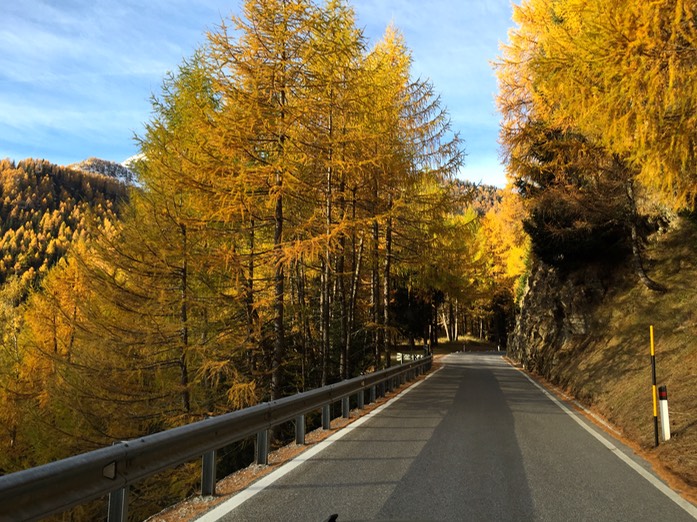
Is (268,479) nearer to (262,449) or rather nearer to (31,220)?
(262,449)

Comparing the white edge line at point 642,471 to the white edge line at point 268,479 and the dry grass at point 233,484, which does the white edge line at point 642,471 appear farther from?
the dry grass at point 233,484

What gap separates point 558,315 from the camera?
69.8ft

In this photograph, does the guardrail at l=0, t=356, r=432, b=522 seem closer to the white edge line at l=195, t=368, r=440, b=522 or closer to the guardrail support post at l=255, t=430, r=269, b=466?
the guardrail support post at l=255, t=430, r=269, b=466

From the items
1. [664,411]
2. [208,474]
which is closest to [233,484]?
[208,474]

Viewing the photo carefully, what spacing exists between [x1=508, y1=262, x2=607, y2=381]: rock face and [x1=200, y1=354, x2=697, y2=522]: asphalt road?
1096 cm

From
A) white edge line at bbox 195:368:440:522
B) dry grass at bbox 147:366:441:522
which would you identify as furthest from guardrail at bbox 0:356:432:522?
white edge line at bbox 195:368:440:522

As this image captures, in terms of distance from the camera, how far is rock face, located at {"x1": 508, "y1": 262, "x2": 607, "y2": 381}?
18.8 metres

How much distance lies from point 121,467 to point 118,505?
0.26 m

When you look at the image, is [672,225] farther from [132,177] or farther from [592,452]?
[132,177]

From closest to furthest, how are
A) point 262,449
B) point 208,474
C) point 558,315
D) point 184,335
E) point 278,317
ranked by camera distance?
point 208,474 < point 262,449 < point 278,317 < point 184,335 < point 558,315

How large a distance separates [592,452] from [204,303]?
25.8 feet

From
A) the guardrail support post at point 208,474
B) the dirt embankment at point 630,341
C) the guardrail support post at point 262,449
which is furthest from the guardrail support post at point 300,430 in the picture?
the dirt embankment at point 630,341

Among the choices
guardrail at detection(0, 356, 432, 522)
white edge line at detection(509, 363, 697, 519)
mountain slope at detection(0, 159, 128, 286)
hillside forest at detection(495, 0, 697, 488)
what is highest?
mountain slope at detection(0, 159, 128, 286)

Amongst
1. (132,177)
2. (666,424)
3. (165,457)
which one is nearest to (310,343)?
(132,177)
